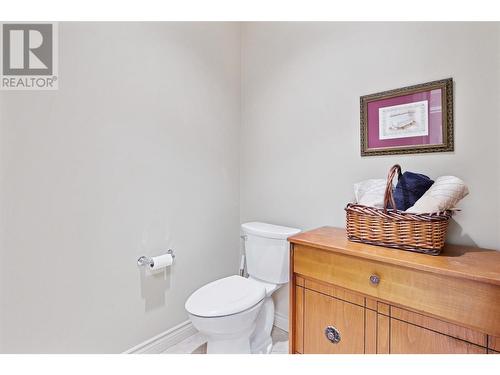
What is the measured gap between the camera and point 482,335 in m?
0.82

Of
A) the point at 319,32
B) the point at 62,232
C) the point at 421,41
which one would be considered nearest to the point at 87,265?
the point at 62,232

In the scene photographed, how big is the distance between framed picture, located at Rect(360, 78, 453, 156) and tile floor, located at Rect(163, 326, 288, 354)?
131cm

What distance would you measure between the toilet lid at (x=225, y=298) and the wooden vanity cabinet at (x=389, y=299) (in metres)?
0.23

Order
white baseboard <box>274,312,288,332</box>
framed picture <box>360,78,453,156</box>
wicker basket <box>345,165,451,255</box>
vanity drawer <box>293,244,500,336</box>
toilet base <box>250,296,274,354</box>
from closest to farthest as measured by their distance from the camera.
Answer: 1. vanity drawer <box>293,244,500,336</box>
2. wicker basket <box>345,165,451,255</box>
3. framed picture <box>360,78,453,156</box>
4. toilet base <box>250,296,274,354</box>
5. white baseboard <box>274,312,288,332</box>

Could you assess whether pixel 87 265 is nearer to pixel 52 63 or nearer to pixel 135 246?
pixel 135 246

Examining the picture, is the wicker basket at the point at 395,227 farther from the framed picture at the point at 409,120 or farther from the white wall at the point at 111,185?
the white wall at the point at 111,185

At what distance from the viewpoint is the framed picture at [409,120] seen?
1187 mm

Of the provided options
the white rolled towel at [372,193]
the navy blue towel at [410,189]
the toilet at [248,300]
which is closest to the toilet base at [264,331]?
the toilet at [248,300]

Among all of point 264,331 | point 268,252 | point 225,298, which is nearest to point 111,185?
point 225,298

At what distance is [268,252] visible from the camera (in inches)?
62.1

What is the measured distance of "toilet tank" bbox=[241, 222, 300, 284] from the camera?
1538mm

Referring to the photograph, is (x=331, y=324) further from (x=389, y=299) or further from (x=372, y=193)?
(x=372, y=193)

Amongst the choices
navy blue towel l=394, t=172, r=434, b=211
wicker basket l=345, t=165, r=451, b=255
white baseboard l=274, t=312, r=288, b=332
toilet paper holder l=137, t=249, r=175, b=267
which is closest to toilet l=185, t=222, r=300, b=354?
white baseboard l=274, t=312, r=288, b=332

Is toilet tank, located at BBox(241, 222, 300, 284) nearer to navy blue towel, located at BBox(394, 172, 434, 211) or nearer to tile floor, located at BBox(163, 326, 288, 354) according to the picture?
tile floor, located at BBox(163, 326, 288, 354)
